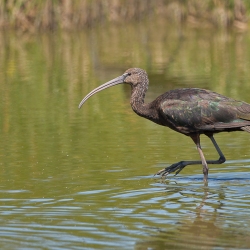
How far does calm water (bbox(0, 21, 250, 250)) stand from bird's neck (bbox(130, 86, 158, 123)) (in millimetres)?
599

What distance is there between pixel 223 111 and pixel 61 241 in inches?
124

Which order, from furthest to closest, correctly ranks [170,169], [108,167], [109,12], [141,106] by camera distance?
1. [109,12]
2. [141,106]
3. [108,167]
4. [170,169]

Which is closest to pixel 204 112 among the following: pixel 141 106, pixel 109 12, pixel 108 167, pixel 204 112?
pixel 204 112

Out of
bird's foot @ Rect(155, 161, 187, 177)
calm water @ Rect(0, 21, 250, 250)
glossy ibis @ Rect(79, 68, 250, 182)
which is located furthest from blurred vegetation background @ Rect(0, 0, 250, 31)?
bird's foot @ Rect(155, 161, 187, 177)

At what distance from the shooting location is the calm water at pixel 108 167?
662 centimetres

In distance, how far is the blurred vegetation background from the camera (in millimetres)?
24000

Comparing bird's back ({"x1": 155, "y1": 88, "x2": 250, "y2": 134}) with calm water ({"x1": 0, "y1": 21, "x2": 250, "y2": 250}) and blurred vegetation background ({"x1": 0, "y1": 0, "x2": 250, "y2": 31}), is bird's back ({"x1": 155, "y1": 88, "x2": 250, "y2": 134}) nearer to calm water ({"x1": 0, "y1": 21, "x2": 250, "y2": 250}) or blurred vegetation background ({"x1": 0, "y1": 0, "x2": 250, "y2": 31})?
calm water ({"x1": 0, "y1": 21, "x2": 250, "y2": 250})

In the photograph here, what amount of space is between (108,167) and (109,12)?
19056mm

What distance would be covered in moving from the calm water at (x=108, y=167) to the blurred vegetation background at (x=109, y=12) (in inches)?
182

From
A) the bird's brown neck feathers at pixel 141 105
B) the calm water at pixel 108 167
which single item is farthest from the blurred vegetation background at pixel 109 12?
the bird's brown neck feathers at pixel 141 105

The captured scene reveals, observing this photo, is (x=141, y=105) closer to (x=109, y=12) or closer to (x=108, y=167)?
(x=108, y=167)

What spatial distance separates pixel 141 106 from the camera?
31.1ft

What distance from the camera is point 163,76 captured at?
17.1 m

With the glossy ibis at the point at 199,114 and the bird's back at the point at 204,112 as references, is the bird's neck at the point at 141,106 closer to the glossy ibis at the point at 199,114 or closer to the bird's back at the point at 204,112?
the glossy ibis at the point at 199,114
